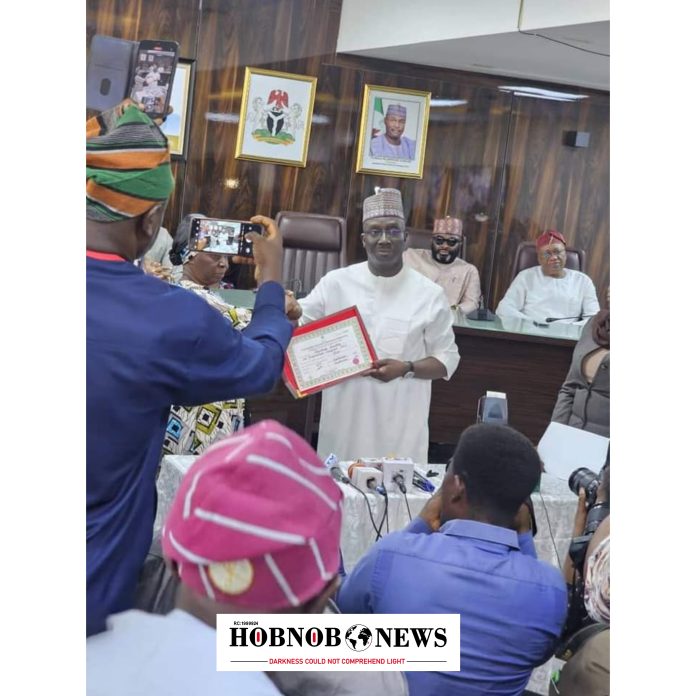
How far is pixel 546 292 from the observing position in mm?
5070

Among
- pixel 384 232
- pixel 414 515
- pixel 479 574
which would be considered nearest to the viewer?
pixel 479 574

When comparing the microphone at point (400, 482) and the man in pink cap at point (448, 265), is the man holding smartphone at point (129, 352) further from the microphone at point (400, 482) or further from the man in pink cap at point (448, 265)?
the man in pink cap at point (448, 265)

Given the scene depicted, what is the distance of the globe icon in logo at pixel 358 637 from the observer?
4.06 feet

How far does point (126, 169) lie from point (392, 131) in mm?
5144

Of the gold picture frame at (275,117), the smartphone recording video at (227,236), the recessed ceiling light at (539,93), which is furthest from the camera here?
the recessed ceiling light at (539,93)

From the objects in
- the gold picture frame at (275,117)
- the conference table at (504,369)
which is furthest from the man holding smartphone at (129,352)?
the gold picture frame at (275,117)

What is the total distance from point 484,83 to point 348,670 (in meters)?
5.46

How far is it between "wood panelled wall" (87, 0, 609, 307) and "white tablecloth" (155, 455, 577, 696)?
379 centimetres

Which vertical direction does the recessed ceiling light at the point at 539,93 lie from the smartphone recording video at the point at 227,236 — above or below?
above

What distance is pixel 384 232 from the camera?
2.56 metres

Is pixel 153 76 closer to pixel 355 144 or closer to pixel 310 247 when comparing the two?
pixel 310 247

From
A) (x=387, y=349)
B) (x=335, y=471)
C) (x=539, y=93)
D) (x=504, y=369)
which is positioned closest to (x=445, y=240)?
(x=504, y=369)
